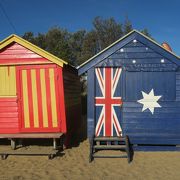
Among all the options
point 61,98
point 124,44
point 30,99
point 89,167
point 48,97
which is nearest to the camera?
point 89,167

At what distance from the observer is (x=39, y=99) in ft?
32.4

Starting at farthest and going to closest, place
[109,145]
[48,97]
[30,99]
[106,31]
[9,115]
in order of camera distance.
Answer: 1. [106,31]
2. [9,115]
3. [30,99]
4. [48,97]
5. [109,145]

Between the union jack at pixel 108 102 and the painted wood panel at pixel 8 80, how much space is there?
2.73 metres

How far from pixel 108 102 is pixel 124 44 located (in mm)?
1923

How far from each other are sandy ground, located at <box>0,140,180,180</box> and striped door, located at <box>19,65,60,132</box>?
1.12 meters

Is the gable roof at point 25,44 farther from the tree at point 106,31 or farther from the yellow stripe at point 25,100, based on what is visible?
the tree at point 106,31

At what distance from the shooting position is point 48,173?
777 cm

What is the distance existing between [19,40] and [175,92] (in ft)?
17.3

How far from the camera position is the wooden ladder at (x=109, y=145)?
8.81 m

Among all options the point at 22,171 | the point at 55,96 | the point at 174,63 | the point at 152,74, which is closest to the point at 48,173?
the point at 22,171

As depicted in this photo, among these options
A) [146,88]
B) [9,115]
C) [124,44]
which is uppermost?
[124,44]

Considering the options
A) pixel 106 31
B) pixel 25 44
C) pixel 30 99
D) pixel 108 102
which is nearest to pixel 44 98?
pixel 30 99

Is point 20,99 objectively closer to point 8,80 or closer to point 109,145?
point 8,80

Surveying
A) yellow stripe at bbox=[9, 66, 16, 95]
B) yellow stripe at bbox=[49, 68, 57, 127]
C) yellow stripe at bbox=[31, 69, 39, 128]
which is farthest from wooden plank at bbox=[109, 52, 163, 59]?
yellow stripe at bbox=[9, 66, 16, 95]
